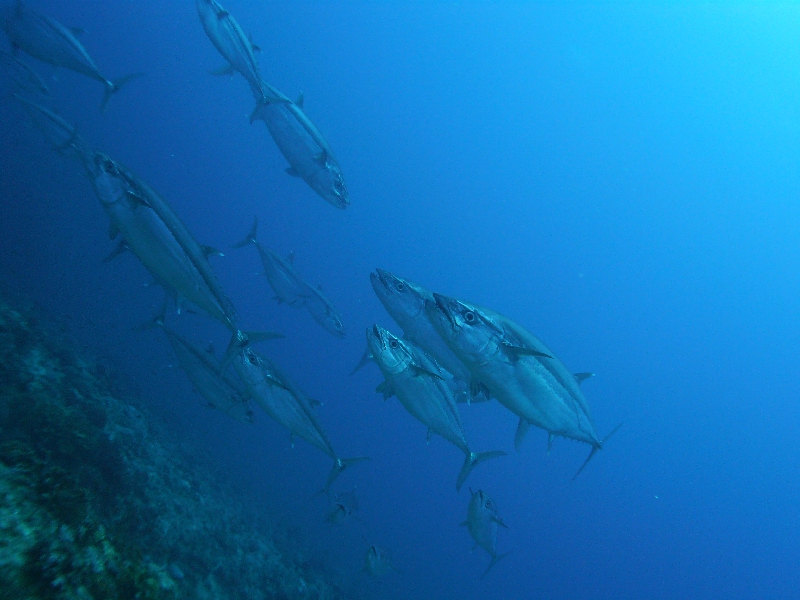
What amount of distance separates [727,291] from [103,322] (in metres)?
58.0

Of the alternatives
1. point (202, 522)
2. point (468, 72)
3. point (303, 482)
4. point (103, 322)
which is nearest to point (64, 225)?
point (103, 322)

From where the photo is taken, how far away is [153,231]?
9.36ft

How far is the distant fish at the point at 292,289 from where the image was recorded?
7.41m

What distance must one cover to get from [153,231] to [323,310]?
509 cm

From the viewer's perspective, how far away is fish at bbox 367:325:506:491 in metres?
3.43

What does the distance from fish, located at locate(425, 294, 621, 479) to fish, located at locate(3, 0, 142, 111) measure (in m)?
6.37

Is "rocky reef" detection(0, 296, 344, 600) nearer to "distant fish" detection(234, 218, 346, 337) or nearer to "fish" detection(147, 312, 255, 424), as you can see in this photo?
"fish" detection(147, 312, 255, 424)

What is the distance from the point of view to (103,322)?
21.8 m

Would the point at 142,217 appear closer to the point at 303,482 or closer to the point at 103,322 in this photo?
the point at 103,322

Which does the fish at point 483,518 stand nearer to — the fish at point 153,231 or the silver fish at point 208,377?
the silver fish at point 208,377

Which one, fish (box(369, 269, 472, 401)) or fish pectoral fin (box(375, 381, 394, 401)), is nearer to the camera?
fish (box(369, 269, 472, 401))

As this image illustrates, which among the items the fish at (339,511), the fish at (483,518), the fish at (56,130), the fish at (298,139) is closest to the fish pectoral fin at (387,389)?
the fish at (298,139)

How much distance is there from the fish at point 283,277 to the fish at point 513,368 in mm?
4960

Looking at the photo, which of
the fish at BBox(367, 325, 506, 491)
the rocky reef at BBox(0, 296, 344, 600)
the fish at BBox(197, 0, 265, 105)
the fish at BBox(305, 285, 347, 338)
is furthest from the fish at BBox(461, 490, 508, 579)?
the fish at BBox(197, 0, 265, 105)
